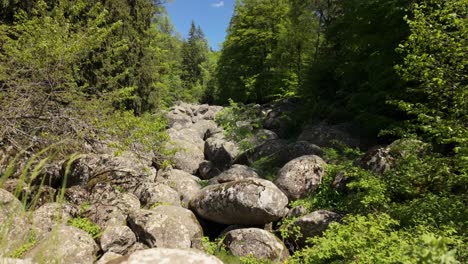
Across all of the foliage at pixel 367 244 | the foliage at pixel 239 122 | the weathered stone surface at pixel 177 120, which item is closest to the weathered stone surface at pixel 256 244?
the foliage at pixel 367 244

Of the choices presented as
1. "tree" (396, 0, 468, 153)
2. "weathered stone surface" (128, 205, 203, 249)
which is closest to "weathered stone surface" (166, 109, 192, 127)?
"weathered stone surface" (128, 205, 203, 249)

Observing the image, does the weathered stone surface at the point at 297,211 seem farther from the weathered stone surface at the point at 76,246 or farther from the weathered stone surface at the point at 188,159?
the weathered stone surface at the point at 188,159

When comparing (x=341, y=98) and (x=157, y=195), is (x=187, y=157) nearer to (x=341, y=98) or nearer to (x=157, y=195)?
(x=157, y=195)

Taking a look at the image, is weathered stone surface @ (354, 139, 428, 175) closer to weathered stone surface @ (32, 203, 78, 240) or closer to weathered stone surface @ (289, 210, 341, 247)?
weathered stone surface @ (289, 210, 341, 247)

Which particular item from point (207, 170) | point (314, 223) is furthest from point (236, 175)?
point (314, 223)

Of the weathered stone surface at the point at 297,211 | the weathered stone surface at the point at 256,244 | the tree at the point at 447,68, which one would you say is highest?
the tree at the point at 447,68

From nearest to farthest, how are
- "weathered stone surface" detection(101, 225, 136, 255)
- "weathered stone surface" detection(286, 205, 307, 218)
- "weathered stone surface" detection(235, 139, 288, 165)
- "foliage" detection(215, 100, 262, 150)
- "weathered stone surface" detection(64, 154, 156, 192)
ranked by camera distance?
"weathered stone surface" detection(101, 225, 136, 255)
"weathered stone surface" detection(286, 205, 307, 218)
"weathered stone surface" detection(64, 154, 156, 192)
"weathered stone surface" detection(235, 139, 288, 165)
"foliage" detection(215, 100, 262, 150)

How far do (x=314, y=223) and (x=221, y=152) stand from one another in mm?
6533

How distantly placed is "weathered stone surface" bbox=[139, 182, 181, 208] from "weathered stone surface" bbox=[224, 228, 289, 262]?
6.65ft

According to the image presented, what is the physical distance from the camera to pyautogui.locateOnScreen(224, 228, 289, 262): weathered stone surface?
Result: 6.25 meters

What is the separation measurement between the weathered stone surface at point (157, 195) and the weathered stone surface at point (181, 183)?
391 millimetres

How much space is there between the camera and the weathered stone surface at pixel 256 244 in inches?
246

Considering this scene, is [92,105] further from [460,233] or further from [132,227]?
[460,233]

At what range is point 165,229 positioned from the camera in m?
6.36
